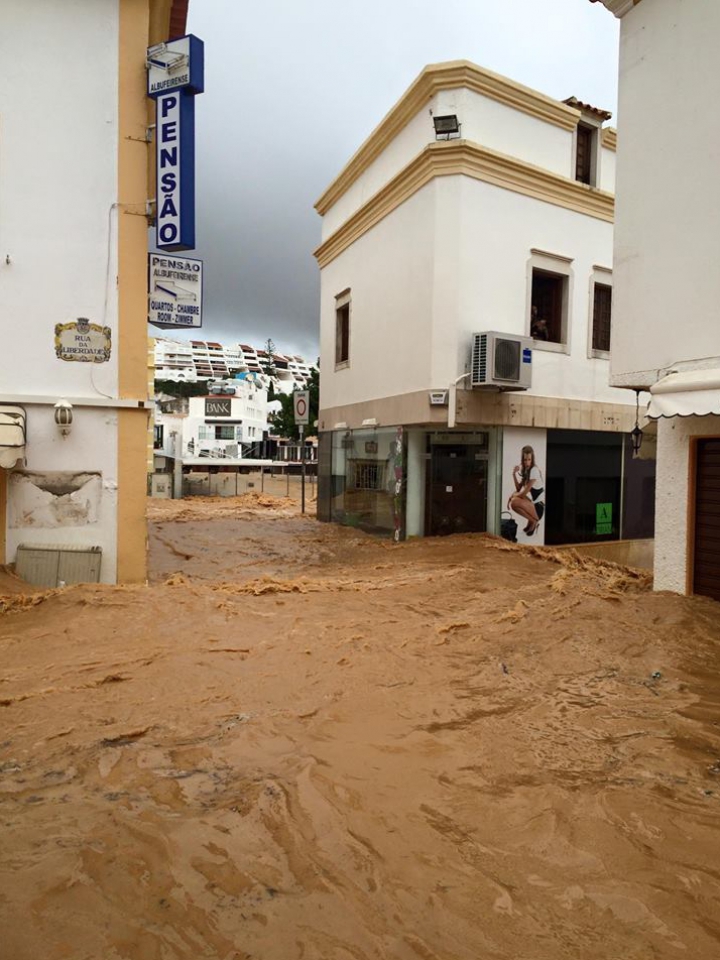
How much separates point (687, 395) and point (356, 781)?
5.09 m

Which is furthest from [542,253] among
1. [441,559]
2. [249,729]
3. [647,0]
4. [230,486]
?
[230,486]

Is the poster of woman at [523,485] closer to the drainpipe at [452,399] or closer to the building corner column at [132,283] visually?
the drainpipe at [452,399]

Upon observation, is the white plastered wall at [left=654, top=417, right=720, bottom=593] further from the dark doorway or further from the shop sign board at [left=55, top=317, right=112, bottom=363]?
the shop sign board at [left=55, top=317, right=112, bottom=363]

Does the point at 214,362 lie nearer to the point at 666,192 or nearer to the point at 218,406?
the point at 218,406

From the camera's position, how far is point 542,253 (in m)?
13.4

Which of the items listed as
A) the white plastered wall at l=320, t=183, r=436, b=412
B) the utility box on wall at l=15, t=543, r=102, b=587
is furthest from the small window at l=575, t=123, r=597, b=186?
the utility box on wall at l=15, t=543, r=102, b=587

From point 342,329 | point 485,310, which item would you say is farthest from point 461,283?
point 342,329

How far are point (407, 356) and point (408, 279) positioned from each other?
162 cm

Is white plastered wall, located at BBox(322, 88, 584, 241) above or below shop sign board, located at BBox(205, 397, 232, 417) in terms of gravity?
above

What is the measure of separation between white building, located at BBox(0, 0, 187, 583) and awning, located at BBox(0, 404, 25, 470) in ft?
0.20

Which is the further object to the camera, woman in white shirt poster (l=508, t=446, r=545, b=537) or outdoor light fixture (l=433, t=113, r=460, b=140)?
woman in white shirt poster (l=508, t=446, r=545, b=537)

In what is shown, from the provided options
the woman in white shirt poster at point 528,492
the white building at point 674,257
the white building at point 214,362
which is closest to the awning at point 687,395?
the white building at point 674,257

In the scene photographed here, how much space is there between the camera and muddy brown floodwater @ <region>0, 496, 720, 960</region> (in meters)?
2.49

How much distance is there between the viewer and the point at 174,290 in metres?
8.52
